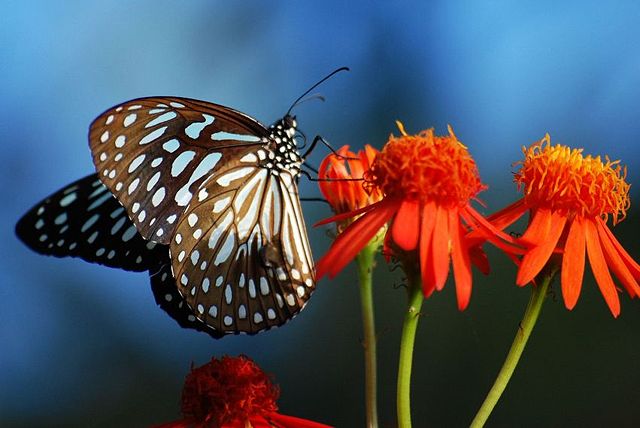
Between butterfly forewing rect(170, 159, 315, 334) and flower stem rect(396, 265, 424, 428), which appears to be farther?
butterfly forewing rect(170, 159, 315, 334)

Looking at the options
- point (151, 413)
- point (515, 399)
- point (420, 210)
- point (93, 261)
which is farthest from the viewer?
point (151, 413)

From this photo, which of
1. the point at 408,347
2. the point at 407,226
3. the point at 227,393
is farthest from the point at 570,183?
the point at 227,393

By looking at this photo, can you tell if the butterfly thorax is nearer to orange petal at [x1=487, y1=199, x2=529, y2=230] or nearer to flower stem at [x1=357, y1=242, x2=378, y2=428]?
flower stem at [x1=357, y1=242, x2=378, y2=428]

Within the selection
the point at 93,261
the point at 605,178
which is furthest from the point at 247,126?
the point at 605,178

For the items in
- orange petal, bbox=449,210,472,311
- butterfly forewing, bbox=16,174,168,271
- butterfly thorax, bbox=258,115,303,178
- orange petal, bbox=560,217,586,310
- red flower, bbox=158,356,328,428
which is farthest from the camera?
butterfly thorax, bbox=258,115,303,178

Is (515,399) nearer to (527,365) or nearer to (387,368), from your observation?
(527,365)

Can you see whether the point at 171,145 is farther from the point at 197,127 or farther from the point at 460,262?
the point at 460,262

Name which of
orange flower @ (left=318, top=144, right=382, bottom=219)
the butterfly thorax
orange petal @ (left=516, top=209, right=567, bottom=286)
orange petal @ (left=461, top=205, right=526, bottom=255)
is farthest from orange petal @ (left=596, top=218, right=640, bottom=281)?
the butterfly thorax

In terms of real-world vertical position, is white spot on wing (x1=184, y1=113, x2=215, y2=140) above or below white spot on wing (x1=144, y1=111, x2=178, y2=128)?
below
